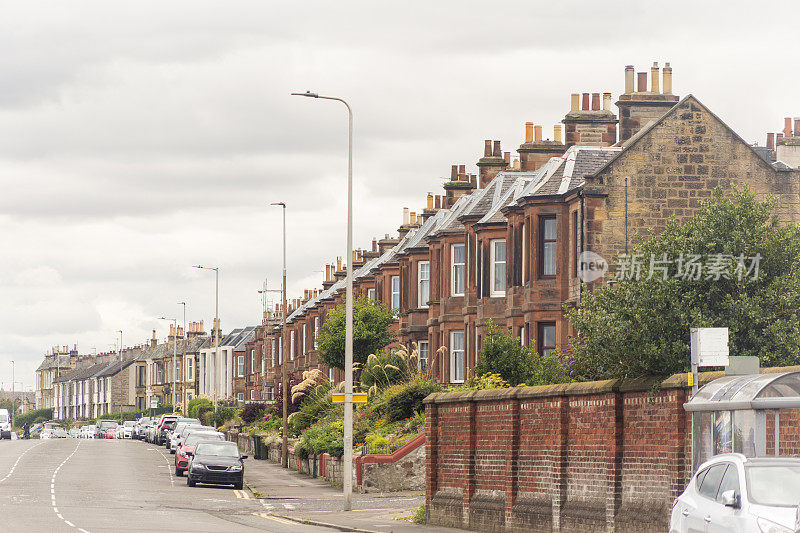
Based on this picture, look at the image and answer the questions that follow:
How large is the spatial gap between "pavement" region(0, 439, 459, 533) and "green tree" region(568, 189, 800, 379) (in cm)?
655

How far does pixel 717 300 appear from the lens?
19.7 meters

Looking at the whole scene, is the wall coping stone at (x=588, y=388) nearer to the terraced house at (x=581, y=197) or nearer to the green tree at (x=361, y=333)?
the terraced house at (x=581, y=197)

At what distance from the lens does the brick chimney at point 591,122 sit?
40531 mm

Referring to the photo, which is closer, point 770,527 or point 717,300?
point 770,527

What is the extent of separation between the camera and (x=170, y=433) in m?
65.6

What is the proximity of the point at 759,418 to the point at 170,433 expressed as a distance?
54.2 m

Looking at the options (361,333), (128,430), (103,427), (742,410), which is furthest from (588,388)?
(103,427)

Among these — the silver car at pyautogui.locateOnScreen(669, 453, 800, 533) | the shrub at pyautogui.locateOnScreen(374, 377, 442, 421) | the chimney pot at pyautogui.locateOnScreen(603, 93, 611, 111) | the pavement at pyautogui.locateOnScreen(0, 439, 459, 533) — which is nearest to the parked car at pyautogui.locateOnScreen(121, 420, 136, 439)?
the pavement at pyautogui.locateOnScreen(0, 439, 459, 533)

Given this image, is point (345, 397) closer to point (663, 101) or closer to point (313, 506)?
point (313, 506)

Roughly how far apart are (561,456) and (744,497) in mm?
8232

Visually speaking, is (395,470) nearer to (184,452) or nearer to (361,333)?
(184,452)

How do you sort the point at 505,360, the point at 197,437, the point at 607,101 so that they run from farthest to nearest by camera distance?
the point at 197,437 → the point at 607,101 → the point at 505,360

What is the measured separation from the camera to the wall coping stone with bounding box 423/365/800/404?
54.0 feet

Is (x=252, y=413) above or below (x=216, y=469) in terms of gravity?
below
